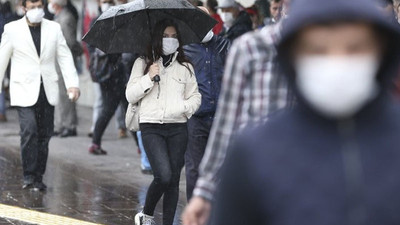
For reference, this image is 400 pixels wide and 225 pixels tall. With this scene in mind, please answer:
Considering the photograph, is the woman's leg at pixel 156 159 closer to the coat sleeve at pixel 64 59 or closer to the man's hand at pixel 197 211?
the coat sleeve at pixel 64 59

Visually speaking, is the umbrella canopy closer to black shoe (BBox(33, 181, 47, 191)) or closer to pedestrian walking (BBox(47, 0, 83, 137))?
black shoe (BBox(33, 181, 47, 191))

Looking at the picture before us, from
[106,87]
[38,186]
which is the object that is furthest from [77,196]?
[106,87]

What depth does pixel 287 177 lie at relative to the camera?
8.05 ft

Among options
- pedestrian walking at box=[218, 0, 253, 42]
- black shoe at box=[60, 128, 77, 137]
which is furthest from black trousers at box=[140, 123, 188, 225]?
black shoe at box=[60, 128, 77, 137]

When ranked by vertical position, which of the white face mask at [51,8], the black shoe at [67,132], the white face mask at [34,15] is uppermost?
the white face mask at [34,15]

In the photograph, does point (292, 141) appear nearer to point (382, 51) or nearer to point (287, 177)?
point (287, 177)

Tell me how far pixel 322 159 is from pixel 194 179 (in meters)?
6.04

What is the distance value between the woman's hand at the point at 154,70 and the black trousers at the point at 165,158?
1.17 ft

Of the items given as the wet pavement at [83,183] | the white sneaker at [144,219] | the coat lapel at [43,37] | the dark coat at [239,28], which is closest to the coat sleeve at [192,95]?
the white sneaker at [144,219]

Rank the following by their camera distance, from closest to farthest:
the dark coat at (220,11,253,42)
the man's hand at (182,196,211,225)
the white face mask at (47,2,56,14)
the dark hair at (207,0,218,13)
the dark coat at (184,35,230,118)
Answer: the man's hand at (182,196,211,225) → the dark coat at (184,35,230,118) → the dark coat at (220,11,253,42) → the dark hair at (207,0,218,13) → the white face mask at (47,2,56,14)

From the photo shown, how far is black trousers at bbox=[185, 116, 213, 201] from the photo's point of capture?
841 centimetres

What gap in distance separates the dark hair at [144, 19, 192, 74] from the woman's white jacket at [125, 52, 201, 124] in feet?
0.12

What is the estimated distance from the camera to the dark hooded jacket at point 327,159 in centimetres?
239

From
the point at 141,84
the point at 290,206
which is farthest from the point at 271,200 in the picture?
the point at 141,84
